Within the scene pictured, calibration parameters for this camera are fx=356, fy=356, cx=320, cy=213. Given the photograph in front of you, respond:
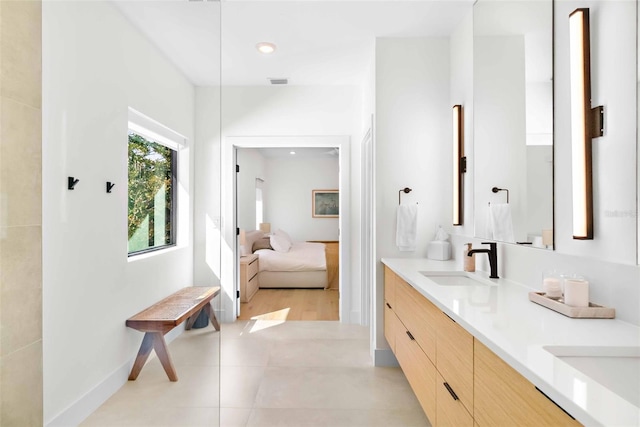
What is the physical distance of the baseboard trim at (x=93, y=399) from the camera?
1.29 metres

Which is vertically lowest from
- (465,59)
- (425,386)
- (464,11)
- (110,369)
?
(425,386)

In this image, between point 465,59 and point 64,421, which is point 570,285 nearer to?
point 465,59

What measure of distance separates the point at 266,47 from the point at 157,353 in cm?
234

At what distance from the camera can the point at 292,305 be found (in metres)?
4.36

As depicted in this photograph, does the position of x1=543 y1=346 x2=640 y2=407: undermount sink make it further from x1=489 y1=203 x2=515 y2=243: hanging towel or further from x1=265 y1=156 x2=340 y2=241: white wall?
x1=265 y1=156 x2=340 y2=241: white wall

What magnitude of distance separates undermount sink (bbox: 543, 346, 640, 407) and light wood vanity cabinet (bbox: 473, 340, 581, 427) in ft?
0.45

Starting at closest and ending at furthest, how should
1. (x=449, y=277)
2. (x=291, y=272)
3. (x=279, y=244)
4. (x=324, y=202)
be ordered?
(x=449, y=277), (x=291, y=272), (x=279, y=244), (x=324, y=202)

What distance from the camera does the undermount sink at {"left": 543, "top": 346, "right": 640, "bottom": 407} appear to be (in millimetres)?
901

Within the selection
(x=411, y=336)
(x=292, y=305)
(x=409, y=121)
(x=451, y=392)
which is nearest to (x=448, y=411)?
(x=451, y=392)

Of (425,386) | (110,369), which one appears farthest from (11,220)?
(425,386)

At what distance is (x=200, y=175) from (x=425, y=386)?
1.42 m

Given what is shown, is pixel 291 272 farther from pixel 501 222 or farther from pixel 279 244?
pixel 501 222

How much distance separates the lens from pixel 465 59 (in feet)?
7.87

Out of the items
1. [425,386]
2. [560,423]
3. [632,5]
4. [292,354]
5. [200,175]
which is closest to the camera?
[560,423]
